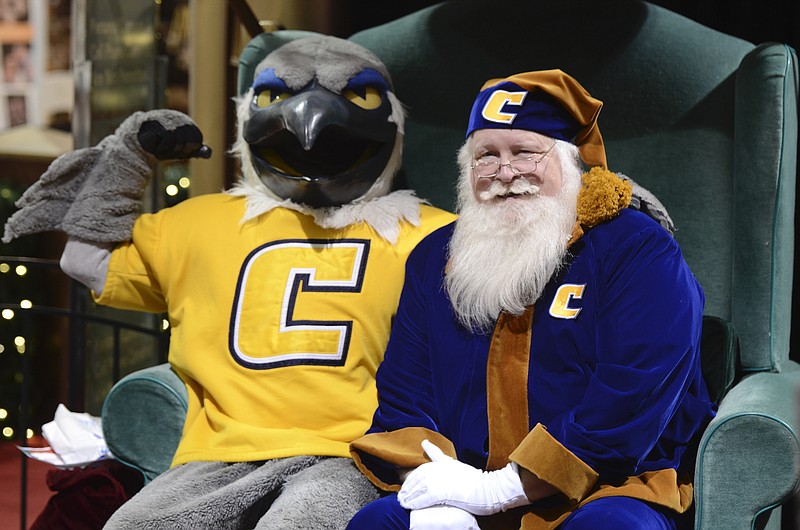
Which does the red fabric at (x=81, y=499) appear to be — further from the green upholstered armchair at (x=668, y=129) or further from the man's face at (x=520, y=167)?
the man's face at (x=520, y=167)

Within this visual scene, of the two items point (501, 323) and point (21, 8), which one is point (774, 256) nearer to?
point (501, 323)

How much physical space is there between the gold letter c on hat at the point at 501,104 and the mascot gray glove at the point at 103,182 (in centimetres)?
88

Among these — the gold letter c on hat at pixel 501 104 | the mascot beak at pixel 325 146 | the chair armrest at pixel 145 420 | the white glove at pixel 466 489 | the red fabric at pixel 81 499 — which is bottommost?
the red fabric at pixel 81 499

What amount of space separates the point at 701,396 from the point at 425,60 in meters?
1.42

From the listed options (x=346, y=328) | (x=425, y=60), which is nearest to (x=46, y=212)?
(x=346, y=328)

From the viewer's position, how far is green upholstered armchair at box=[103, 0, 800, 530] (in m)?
2.48

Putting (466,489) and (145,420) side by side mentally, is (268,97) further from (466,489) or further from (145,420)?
(466,489)

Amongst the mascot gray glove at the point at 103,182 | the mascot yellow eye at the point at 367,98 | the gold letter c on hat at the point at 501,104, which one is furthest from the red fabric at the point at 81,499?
the gold letter c on hat at the point at 501,104

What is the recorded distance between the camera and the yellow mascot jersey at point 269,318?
237cm

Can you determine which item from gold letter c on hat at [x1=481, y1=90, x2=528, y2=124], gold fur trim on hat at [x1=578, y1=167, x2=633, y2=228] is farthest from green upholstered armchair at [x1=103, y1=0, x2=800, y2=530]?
gold letter c on hat at [x1=481, y1=90, x2=528, y2=124]

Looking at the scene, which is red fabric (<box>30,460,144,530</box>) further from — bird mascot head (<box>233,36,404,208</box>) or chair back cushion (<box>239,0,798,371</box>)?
chair back cushion (<box>239,0,798,371</box>)

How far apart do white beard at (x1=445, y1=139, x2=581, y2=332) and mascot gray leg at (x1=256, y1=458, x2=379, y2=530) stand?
0.45 meters

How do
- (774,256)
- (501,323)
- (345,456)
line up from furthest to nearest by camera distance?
1. (774,256)
2. (345,456)
3. (501,323)

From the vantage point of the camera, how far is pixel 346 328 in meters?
2.42
